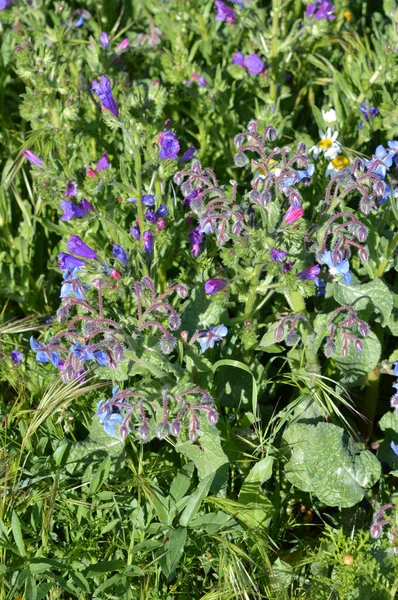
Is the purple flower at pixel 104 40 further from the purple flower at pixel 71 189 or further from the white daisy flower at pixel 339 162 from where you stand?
the white daisy flower at pixel 339 162

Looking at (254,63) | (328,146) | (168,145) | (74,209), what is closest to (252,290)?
(168,145)

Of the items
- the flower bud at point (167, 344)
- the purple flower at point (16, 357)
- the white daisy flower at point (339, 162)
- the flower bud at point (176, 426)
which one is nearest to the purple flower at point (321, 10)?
the white daisy flower at point (339, 162)

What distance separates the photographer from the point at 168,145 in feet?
10.1

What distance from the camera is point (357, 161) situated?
3027 mm

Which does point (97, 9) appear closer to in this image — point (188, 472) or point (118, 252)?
point (118, 252)

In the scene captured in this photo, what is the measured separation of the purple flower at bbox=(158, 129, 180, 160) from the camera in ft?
10.0

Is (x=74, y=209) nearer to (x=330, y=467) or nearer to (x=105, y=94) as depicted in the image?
(x=105, y=94)

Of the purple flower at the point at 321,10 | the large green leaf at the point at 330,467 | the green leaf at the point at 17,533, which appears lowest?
the green leaf at the point at 17,533

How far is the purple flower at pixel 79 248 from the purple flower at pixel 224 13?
6.57ft

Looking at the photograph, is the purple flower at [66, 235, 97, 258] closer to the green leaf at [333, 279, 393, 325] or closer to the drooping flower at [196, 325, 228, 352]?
the drooping flower at [196, 325, 228, 352]

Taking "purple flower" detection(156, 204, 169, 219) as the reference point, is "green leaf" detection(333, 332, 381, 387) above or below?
below

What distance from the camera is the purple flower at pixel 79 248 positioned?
121 inches

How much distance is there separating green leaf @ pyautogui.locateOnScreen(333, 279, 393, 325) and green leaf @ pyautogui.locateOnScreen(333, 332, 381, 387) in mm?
116

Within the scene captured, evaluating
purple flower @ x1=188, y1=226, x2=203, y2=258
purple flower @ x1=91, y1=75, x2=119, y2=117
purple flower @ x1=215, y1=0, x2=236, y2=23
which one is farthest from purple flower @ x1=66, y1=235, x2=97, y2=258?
purple flower @ x1=215, y1=0, x2=236, y2=23
